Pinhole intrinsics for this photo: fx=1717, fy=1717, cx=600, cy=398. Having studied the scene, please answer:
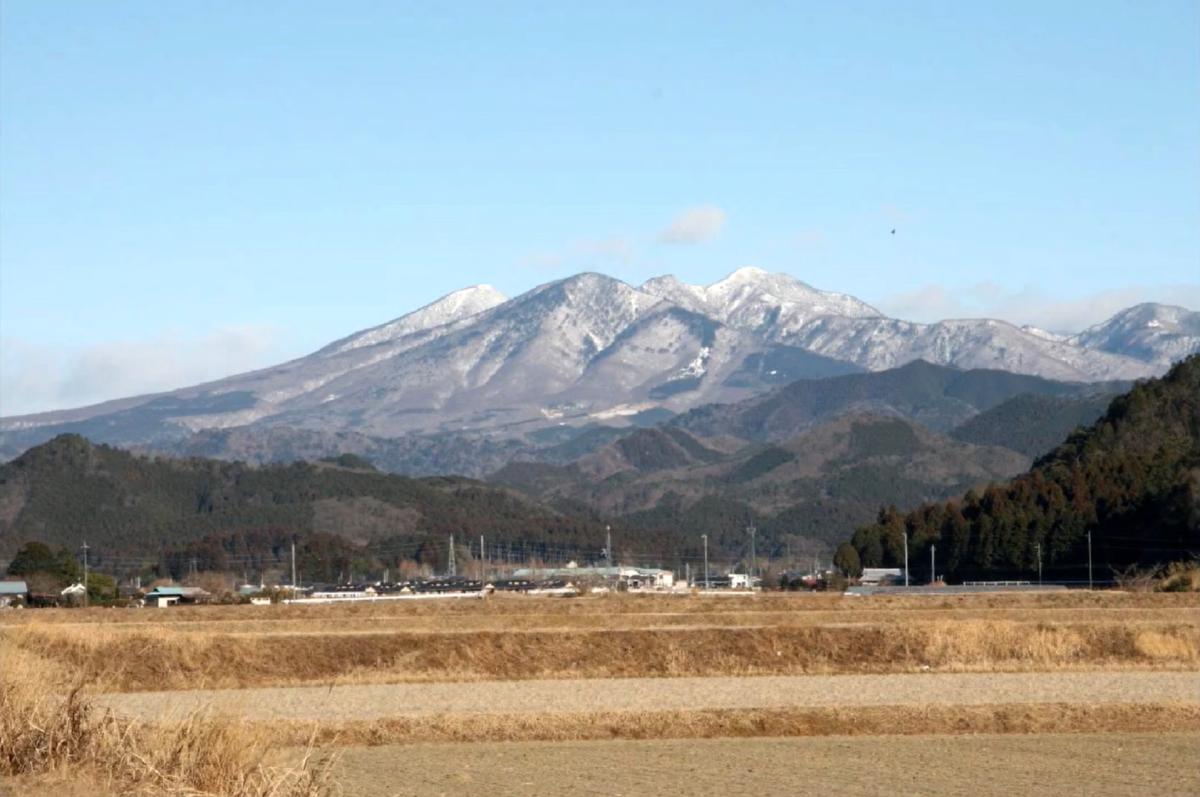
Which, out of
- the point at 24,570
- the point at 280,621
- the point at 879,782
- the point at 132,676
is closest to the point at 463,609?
the point at 280,621

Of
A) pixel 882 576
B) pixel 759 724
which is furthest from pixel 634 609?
pixel 882 576

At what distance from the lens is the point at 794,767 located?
2195 centimetres

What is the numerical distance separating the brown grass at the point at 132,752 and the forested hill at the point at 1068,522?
7718 cm

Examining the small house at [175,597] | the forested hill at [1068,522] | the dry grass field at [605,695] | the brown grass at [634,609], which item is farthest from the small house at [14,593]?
the forested hill at [1068,522]

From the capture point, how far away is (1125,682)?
3219cm

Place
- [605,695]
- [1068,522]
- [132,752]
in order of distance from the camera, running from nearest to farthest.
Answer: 1. [132,752]
2. [605,695]
3. [1068,522]

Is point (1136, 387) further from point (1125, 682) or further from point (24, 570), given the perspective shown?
point (1125, 682)

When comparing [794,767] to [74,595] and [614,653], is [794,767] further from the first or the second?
[74,595]

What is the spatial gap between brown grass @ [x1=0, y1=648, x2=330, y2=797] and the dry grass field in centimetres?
3

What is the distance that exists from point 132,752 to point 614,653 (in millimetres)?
24208

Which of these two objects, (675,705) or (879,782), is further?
(675,705)

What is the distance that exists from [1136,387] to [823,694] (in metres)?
117

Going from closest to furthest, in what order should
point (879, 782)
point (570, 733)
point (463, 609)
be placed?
point (879, 782)
point (570, 733)
point (463, 609)

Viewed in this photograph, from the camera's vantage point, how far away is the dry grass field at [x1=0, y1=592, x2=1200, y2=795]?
17.5 m
